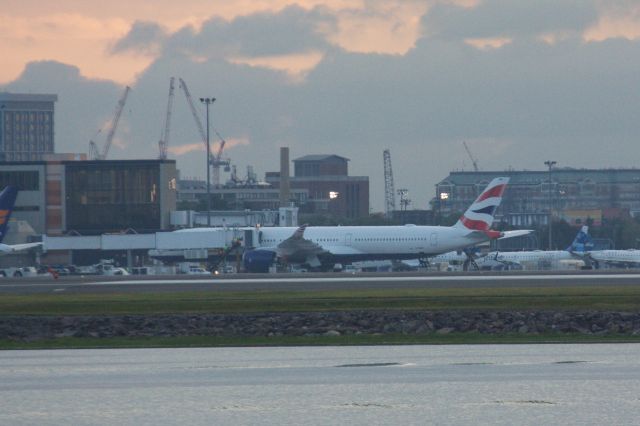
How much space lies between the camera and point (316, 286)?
59875mm

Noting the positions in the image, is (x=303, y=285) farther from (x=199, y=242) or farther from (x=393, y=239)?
(x=199, y=242)

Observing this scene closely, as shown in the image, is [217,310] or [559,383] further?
[217,310]

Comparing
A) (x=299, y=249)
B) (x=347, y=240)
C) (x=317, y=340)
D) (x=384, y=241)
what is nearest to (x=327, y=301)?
(x=317, y=340)

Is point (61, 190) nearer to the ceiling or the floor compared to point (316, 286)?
nearer to the ceiling

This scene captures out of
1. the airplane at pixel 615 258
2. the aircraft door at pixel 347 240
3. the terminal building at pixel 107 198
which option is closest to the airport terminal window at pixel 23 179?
the terminal building at pixel 107 198

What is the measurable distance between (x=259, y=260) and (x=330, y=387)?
75.0m

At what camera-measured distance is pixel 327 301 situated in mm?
46844

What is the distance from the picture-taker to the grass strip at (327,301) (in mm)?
43469

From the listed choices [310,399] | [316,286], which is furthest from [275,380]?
[316,286]

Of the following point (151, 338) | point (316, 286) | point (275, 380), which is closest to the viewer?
point (275, 380)

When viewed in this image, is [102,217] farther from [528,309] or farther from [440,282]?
[528,309]

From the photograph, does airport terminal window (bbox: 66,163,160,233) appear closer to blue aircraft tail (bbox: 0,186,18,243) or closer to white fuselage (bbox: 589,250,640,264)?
white fuselage (bbox: 589,250,640,264)

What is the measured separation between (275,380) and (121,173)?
356ft

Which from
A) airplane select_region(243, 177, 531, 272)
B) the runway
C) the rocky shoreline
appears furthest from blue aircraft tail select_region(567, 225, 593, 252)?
the rocky shoreline
